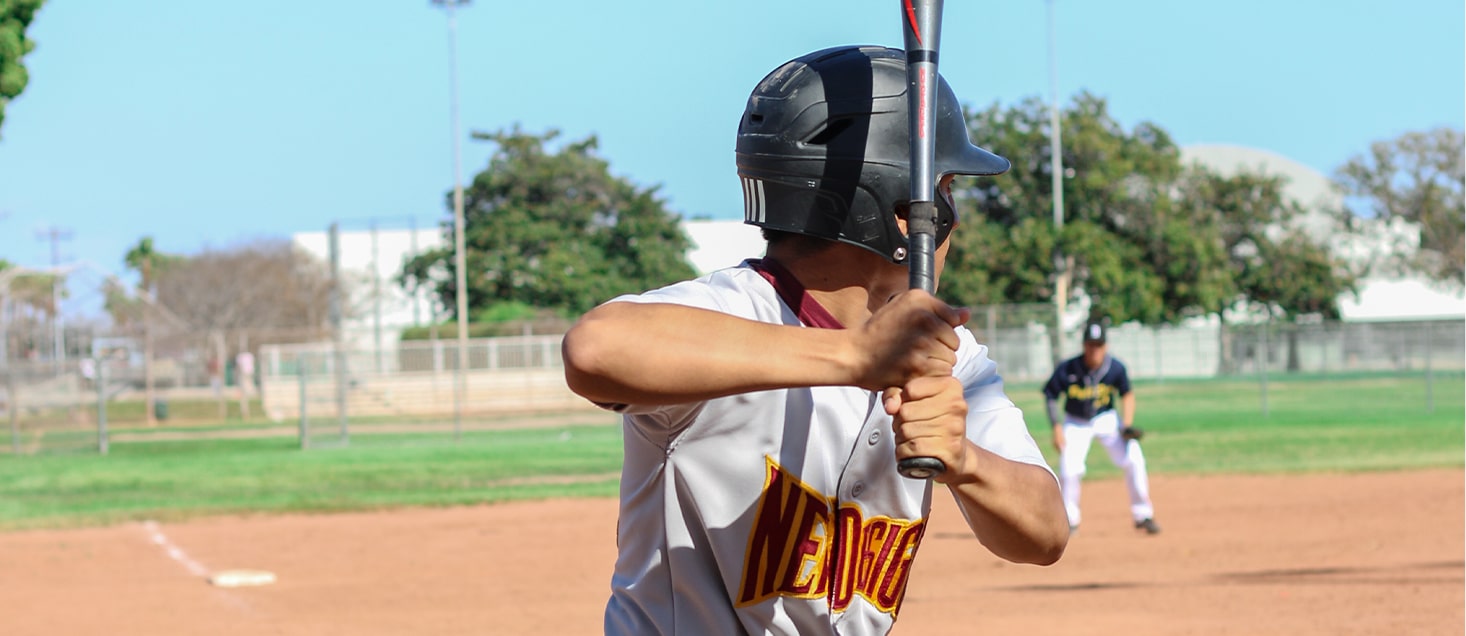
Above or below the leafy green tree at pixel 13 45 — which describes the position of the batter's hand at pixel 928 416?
below

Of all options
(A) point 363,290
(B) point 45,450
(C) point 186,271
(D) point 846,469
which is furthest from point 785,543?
(C) point 186,271

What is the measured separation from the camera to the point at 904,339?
1.98m

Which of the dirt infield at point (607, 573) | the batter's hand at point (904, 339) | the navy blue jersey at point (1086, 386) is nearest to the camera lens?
the batter's hand at point (904, 339)

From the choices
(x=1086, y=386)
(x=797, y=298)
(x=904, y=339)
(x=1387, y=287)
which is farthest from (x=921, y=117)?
(x=1387, y=287)

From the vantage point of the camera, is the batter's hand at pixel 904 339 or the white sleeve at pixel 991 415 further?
the white sleeve at pixel 991 415

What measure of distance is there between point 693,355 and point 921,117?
617 millimetres

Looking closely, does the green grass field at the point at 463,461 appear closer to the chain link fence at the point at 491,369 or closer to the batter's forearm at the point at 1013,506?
the chain link fence at the point at 491,369

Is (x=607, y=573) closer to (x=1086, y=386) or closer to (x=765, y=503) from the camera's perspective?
(x=1086, y=386)

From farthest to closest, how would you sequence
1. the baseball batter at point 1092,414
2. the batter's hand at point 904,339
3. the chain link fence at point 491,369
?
the chain link fence at point 491,369, the baseball batter at point 1092,414, the batter's hand at point 904,339

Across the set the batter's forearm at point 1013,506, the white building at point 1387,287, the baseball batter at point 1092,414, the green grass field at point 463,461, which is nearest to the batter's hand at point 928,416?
the batter's forearm at point 1013,506

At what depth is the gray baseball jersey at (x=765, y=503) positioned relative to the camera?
2344 mm

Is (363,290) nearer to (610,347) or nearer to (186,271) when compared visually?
(186,271)

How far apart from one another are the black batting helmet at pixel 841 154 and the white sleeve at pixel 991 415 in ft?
0.90

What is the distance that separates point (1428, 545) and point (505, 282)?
4218cm
